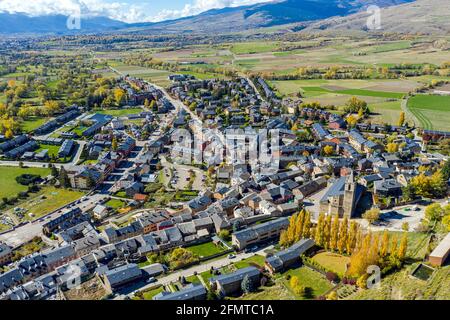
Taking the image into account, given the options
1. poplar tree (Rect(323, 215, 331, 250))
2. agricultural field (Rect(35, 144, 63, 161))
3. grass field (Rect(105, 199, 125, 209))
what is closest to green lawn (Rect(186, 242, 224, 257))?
poplar tree (Rect(323, 215, 331, 250))

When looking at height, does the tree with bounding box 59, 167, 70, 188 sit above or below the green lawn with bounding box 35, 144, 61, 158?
below

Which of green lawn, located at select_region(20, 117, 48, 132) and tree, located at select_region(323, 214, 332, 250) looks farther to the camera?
green lawn, located at select_region(20, 117, 48, 132)

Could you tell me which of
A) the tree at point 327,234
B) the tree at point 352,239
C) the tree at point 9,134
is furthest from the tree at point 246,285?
the tree at point 9,134

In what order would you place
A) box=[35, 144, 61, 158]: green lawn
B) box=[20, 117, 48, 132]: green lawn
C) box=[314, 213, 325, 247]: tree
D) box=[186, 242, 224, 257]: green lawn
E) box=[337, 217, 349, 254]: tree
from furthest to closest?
box=[20, 117, 48, 132]: green lawn
box=[35, 144, 61, 158]: green lawn
box=[186, 242, 224, 257]: green lawn
box=[314, 213, 325, 247]: tree
box=[337, 217, 349, 254]: tree

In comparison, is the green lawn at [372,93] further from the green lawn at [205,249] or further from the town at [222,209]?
the green lawn at [205,249]

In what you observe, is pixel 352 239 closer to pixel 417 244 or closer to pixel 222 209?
pixel 417 244

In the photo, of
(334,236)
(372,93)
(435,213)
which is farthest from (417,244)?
(372,93)

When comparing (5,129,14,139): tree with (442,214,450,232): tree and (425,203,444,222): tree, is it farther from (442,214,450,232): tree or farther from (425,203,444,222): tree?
(442,214,450,232): tree

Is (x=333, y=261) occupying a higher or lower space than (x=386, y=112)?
lower
